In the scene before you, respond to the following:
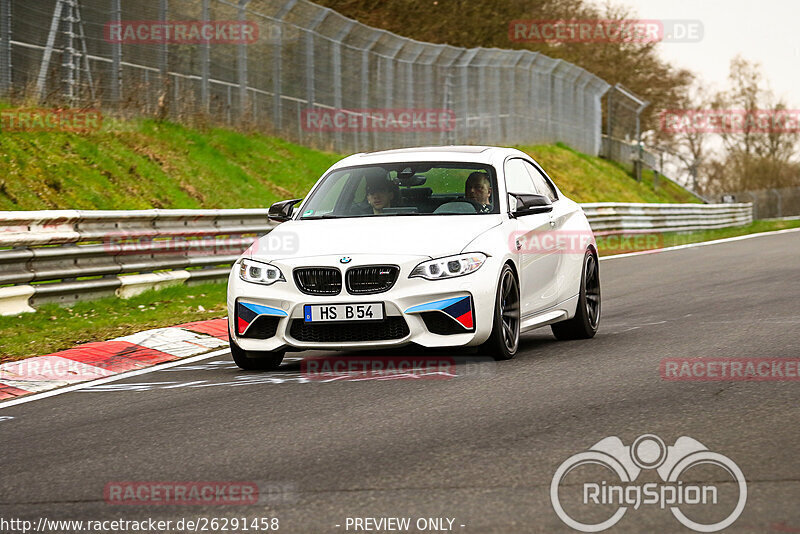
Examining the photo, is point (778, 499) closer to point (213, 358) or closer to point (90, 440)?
point (90, 440)

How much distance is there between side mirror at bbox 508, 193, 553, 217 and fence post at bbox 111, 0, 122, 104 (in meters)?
13.1

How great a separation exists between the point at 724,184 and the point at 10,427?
88.4m

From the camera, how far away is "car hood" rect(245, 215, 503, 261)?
8.41 metres

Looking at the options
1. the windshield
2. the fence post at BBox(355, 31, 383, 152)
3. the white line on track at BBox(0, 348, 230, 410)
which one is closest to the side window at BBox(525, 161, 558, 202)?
the windshield

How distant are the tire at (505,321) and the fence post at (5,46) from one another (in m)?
11.8

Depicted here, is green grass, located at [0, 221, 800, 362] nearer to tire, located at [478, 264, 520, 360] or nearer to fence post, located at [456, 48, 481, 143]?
tire, located at [478, 264, 520, 360]

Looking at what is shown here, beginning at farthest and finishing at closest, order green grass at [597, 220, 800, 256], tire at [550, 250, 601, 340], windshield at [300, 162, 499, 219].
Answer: green grass at [597, 220, 800, 256] < tire at [550, 250, 601, 340] < windshield at [300, 162, 499, 219]

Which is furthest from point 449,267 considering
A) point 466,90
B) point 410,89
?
point 466,90

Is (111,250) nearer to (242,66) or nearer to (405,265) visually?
(405,265)

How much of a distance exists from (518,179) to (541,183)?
0.73 metres

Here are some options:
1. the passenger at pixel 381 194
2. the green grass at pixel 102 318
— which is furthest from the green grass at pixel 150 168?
the passenger at pixel 381 194

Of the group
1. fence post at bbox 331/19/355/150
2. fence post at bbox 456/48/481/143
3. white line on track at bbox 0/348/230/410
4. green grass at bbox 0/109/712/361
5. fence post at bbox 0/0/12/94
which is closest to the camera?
white line on track at bbox 0/348/230/410

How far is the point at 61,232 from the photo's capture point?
499 inches

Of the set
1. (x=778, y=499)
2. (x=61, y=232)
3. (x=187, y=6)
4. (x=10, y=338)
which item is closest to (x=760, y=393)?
(x=778, y=499)
